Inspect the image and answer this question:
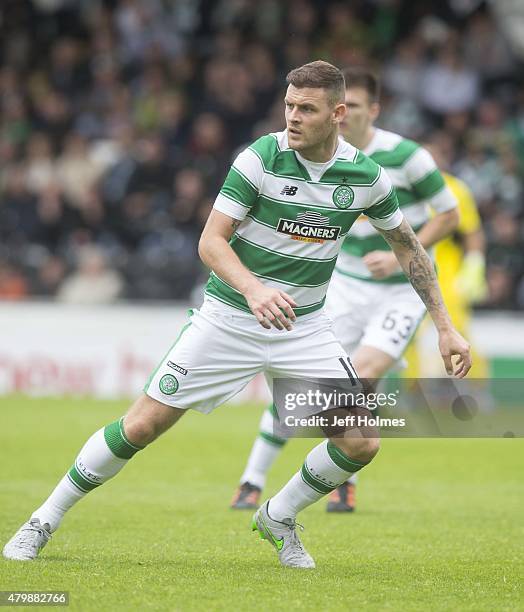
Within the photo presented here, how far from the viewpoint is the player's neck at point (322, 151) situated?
19.5ft

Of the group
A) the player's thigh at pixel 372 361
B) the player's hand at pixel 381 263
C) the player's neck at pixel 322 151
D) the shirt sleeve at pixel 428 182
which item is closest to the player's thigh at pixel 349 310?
the player's thigh at pixel 372 361

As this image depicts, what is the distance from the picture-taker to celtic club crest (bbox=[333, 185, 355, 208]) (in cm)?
602

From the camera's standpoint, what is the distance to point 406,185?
8.48 m

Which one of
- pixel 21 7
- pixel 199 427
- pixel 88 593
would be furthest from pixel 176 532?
pixel 21 7

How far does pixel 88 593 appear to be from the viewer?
17.3 ft

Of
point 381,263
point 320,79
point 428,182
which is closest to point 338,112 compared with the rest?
point 320,79

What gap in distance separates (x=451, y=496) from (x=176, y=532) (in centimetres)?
270

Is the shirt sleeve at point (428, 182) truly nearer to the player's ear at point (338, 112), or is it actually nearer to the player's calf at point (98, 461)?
the player's ear at point (338, 112)

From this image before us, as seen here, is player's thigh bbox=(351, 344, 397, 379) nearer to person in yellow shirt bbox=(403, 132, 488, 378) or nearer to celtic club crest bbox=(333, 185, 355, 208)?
celtic club crest bbox=(333, 185, 355, 208)

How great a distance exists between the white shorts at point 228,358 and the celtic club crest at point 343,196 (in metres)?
0.60

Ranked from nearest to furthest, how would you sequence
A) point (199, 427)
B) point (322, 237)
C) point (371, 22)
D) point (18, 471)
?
point (322, 237), point (18, 471), point (199, 427), point (371, 22)

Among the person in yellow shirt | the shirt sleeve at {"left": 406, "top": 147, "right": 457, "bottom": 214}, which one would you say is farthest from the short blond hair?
the person in yellow shirt

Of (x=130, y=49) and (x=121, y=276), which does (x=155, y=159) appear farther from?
(x=130, y=49)

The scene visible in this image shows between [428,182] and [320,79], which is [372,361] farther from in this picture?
[320,79]
